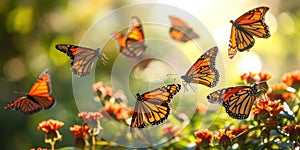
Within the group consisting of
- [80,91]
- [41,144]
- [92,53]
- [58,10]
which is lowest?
[41,144]

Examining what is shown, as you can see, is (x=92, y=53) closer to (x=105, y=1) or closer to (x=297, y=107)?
(x=297, y=107)

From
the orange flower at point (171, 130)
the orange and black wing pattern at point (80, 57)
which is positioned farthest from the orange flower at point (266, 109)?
the orange and black wing pattern at point (80, 57)

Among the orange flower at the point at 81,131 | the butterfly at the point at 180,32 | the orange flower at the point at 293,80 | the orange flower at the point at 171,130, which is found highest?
the butterfly at the point at 180,32

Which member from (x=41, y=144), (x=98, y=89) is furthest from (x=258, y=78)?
(x=41, y=144)

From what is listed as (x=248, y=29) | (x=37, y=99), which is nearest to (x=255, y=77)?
(x=248, y=29)

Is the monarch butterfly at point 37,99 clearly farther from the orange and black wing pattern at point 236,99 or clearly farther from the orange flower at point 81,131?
the orange and black wing pattern at point 236,99

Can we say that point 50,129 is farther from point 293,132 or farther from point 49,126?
point 293,132
